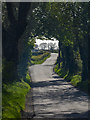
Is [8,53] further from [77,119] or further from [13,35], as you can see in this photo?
[77,119]

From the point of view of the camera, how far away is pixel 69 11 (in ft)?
118

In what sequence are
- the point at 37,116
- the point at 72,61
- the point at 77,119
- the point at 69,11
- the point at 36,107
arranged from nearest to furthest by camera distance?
the point at 77,119
the point at 37,116
the point at 36,107
the point at 69,11
the point at 72,61

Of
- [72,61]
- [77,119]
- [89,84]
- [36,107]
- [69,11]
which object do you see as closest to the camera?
[77,119]

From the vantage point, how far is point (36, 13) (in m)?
41.8

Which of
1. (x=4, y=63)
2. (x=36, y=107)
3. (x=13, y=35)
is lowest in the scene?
(x=36, y=107)

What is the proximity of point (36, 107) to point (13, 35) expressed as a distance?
4784 mm

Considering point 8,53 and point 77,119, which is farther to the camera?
point 8,53

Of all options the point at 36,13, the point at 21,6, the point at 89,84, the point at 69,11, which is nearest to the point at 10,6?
the point at 21,6

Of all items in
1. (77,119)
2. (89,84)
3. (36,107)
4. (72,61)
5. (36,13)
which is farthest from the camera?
(72,61)

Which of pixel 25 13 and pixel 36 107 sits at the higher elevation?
pixel 25 13

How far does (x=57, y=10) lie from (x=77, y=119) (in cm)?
2256

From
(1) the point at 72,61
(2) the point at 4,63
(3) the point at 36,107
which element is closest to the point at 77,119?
(3) the point at 36,107

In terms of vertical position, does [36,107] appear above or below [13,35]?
below

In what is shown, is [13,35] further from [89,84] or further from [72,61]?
[72,61]
